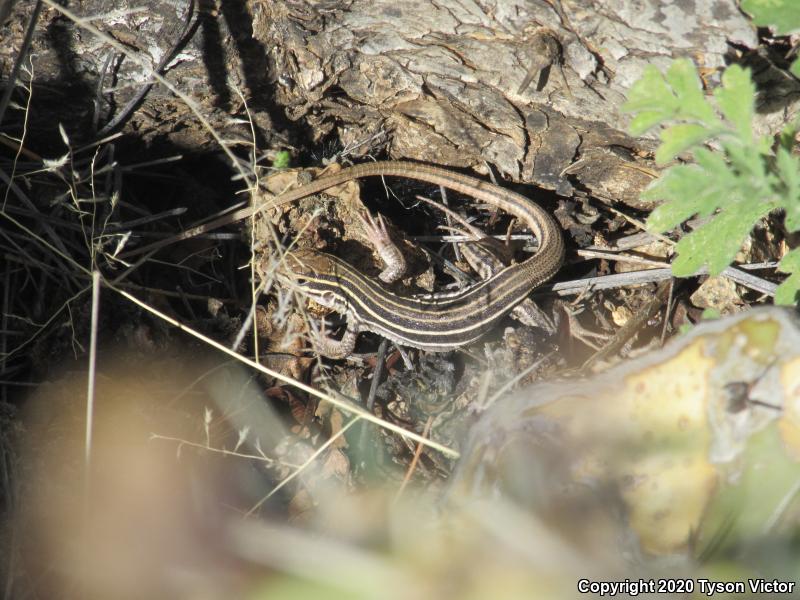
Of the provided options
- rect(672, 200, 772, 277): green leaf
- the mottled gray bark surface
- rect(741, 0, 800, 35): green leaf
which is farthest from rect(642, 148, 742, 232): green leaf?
the mottled gray bark surface

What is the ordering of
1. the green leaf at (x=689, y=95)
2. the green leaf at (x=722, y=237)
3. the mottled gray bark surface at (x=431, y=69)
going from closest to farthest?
the green leaf at (x=689, y=95)
the green leaf at (x=722, y=237)
the mottled gray bark surface at (x=431, y=69)

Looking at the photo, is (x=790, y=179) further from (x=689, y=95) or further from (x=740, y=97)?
(x=689, y=95)

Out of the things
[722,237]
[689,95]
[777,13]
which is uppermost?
[777,13]

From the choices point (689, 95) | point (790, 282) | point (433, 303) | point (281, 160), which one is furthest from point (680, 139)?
point (281, 160)

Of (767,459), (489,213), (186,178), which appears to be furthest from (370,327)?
(767,459)

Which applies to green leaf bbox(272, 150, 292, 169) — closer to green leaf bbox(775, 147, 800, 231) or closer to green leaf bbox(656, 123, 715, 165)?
green leaf bbox(656, 123, 715, 165)

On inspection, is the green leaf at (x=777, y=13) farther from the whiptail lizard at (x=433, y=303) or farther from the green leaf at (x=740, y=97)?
the whiptail lizard at (x=433, y=303)

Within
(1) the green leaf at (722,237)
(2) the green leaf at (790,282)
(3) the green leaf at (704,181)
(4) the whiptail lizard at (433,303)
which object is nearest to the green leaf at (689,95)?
(3) the green leaf at (704,181)

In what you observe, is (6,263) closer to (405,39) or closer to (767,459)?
(405,39)
